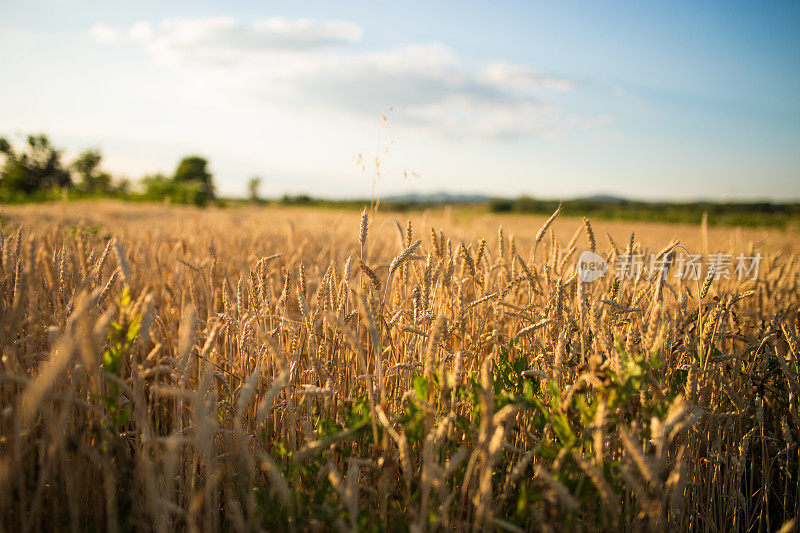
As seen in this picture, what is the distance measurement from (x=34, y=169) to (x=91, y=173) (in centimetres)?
326

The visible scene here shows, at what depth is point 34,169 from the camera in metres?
30.6

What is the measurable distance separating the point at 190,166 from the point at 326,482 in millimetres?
54348

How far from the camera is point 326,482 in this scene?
3.95ft

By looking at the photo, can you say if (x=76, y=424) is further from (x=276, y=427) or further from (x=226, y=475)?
(x=276, y=427)

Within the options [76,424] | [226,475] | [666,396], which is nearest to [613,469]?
[666,396]

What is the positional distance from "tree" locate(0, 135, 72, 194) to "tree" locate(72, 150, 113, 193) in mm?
966

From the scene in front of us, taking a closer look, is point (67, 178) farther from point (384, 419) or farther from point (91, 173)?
point (384, 419)

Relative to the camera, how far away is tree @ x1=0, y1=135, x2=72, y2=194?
2822 centimetres

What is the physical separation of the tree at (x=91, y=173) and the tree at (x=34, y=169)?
38.0 inches

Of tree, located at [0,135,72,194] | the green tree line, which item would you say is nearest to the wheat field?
the green tree line

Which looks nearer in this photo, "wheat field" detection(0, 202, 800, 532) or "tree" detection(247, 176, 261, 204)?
"wheat field" detection(0, 202, 800, 532)

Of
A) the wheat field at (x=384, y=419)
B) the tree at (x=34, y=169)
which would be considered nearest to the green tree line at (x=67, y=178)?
the tree at (x=34, y=169)

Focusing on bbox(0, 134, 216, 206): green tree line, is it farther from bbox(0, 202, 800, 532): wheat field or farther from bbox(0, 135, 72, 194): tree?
bbox(0, 202, 800, 532): wheat field

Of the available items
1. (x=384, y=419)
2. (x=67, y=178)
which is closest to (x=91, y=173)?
(x=67, y=178)
